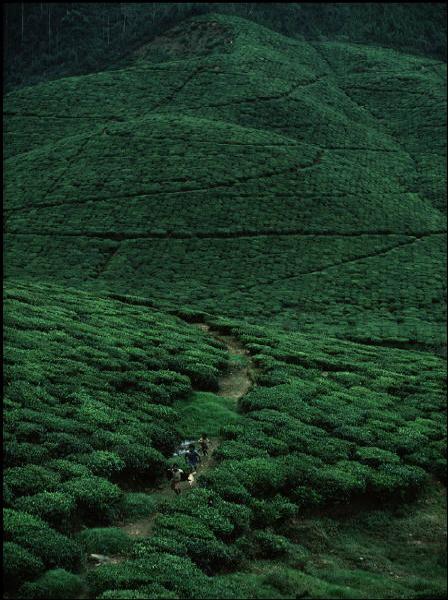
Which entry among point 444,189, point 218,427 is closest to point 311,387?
point 218,427

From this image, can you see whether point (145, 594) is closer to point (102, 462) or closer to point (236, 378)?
point (102, 462)

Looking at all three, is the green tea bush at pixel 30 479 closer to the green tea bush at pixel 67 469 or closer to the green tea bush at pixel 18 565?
the green tea bush at pixel 67 469

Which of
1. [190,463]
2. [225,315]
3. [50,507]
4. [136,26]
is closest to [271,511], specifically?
[190,463]

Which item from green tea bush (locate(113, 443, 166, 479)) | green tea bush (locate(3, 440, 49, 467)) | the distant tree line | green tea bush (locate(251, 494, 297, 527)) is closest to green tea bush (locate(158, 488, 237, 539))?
green tea bush (locate(251, 494, 297, 527))

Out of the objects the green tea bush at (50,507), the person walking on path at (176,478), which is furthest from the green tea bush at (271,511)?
the green tea bush at (50,507)

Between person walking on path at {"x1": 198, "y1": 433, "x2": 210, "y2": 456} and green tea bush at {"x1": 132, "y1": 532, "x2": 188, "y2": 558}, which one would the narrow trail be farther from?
green tea bush at {"x1": 132, "y1": 532, "x2": 188, "y2": 558}

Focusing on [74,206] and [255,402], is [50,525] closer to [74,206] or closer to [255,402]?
[255,402]
